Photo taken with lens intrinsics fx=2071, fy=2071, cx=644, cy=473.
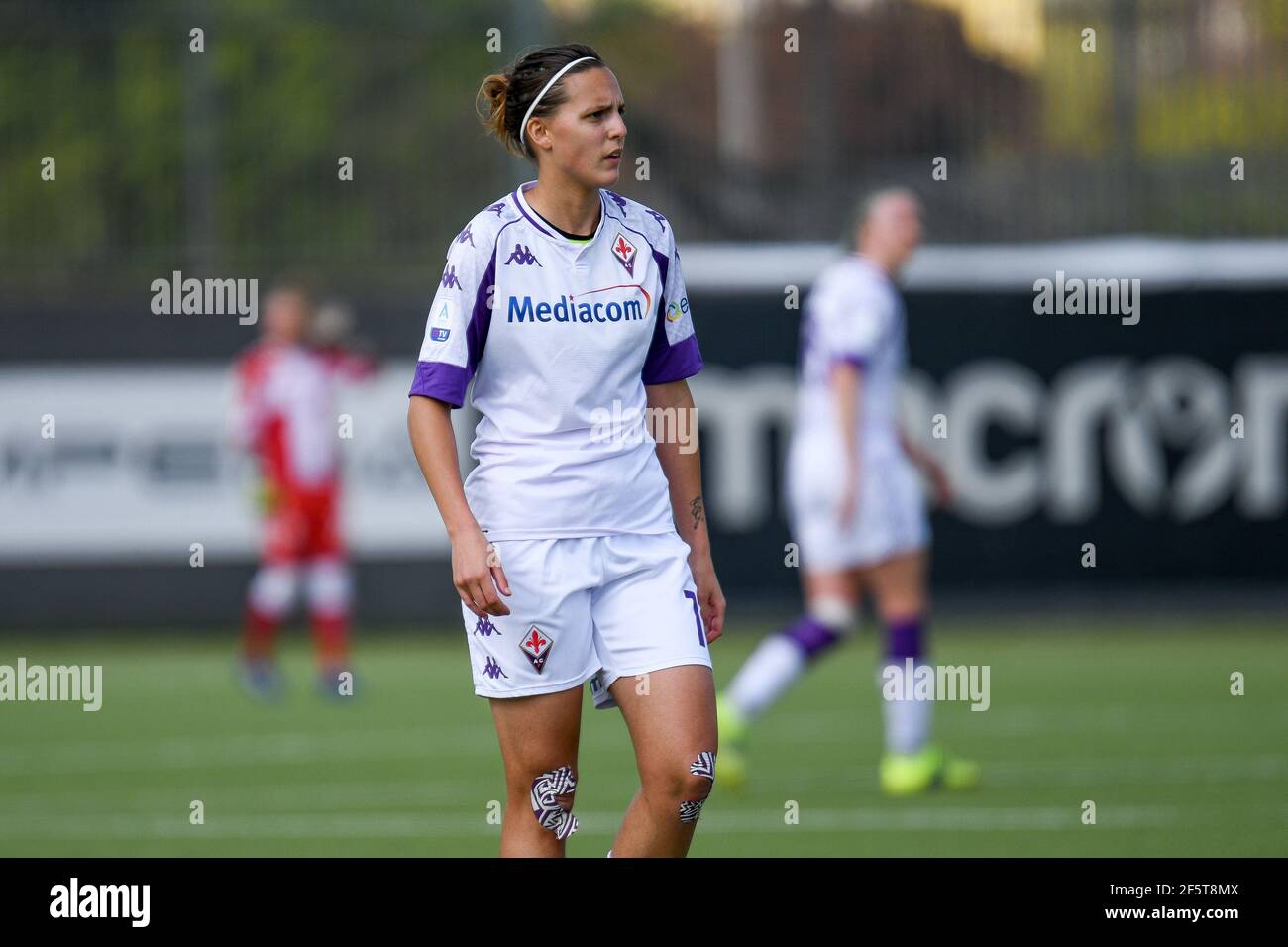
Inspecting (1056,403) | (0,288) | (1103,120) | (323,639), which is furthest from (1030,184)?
(0,288)

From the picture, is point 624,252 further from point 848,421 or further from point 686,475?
point 848,421

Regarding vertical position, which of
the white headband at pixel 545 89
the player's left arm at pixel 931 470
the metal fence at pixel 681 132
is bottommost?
the player's left arm at pixel 931 470

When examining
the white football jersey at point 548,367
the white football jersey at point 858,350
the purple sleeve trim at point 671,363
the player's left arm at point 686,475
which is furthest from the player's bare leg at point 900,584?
the white football jersey at point 548,367

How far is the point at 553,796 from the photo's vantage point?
5.20m

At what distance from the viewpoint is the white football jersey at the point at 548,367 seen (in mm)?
5090

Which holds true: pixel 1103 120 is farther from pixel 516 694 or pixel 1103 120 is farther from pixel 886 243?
pixel 516 694

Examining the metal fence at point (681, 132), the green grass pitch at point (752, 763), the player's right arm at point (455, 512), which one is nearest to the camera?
the player's right arm at point (455, 512)

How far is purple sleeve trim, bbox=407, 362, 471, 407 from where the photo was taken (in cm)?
506

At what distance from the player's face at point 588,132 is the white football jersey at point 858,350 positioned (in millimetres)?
4005

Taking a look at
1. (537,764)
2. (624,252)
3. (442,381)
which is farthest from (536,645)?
(624,252)

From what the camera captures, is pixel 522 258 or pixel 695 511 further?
pixel 695 511

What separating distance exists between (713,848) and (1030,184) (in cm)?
1052

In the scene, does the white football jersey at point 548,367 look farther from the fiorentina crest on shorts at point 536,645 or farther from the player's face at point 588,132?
the fiorentina crest on shorts at point 536,645

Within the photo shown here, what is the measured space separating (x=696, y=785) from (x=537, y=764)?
408 mm
